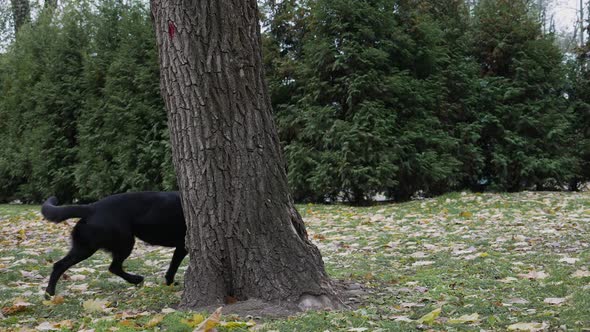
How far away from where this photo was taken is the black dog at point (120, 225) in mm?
4879

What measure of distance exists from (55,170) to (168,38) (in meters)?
12.0

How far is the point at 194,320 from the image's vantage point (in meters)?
3.48

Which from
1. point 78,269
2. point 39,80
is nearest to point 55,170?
point 39,80

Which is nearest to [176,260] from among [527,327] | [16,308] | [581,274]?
[16,308]

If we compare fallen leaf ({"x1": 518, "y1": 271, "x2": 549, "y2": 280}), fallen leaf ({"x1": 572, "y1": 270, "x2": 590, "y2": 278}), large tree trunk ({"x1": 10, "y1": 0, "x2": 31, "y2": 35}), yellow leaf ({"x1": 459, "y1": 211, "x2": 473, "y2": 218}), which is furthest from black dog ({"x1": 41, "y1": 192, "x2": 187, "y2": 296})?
large tree trunk ({"x1": 10, "y1": 0, "x2": 31, "y2": 35})

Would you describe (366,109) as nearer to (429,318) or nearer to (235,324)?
(429,318)

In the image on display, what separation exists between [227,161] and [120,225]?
1.44 meters

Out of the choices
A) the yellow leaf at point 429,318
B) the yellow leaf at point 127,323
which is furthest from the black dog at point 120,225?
the yellow leaf at point 429,318

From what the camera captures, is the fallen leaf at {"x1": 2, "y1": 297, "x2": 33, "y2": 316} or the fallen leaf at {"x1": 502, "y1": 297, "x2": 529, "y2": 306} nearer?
the fallen leaf at {"x1": 502, "y1": 297, "x2": 529, "y2": 306}

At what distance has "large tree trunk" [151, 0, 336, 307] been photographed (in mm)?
4008

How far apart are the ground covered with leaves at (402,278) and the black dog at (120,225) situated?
0.97 ft

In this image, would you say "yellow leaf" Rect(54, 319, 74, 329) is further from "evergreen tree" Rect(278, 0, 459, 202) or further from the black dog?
"evergreen tree" Rect(278, 0, 459, 202)

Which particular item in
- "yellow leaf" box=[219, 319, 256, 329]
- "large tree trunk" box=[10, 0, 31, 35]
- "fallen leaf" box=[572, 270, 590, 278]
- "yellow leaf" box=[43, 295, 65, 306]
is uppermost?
"large tree trunk" box=[10, 0, 31, 35]

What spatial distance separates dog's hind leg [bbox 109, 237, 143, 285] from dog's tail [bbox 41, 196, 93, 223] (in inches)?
15.2
